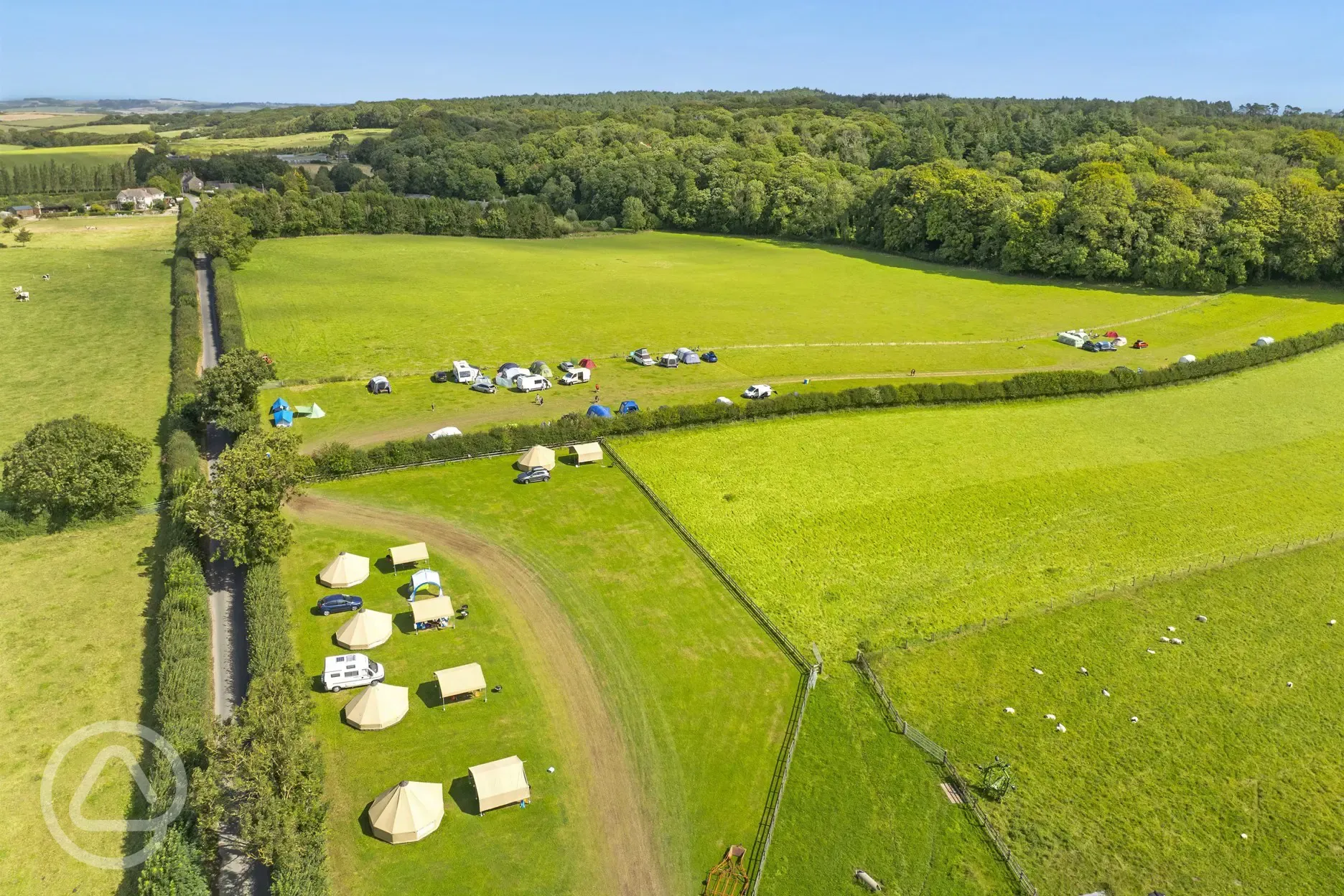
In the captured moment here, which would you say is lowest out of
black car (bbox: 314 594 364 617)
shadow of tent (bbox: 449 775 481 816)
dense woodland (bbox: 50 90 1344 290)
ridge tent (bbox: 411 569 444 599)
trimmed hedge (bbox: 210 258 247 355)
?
shadow of tent (bbox: 449 775 481 816)

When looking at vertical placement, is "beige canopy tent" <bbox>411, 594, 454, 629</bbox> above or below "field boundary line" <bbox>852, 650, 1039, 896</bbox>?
above

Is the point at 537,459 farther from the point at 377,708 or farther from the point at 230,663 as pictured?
the point at 377,708

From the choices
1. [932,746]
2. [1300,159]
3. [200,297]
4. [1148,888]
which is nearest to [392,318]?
[200,297]

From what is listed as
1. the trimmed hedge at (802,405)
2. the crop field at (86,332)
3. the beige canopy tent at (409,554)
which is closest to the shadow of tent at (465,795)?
the beige canopy tent at (409,554)

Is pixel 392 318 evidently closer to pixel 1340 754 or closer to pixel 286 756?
pixel 286 756

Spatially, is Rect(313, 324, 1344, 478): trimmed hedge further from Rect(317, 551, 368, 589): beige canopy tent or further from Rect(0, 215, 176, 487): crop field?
Rect(0, 215, 176, 487): crop field

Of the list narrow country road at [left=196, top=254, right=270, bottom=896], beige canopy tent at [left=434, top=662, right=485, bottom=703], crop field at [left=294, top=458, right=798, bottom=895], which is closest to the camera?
narrow country road at [left=196, top=254, right=270, bottom=896]

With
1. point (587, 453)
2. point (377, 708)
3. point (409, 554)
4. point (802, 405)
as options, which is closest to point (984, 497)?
point (802, 405)

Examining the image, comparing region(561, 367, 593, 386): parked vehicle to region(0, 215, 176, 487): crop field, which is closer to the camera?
region(0, 215, 176, 487): crop field

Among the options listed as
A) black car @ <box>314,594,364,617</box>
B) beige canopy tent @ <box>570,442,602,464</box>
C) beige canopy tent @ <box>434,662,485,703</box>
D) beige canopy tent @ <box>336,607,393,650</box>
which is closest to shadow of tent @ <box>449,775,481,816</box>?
beige canopy tent @ <box>434,662,485,703</box>
